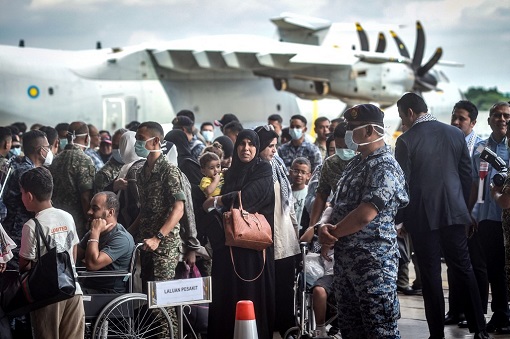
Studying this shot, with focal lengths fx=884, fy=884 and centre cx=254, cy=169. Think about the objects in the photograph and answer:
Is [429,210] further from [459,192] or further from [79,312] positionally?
[79,312]

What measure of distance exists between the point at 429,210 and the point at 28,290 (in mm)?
3106

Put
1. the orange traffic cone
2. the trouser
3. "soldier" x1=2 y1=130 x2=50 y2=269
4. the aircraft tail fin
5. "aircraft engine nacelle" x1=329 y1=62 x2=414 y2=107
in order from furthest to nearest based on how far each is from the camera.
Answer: the aircraft tail fin, "aircraft engine nacelle" x1=329 y1=62 x2=414 y2=107, "soldier" x1=2 y1=130 x2=50 y2=269, the orange traffic cone, the trouser

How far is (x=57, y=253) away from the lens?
17.2ft

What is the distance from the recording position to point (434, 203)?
6.77 meters

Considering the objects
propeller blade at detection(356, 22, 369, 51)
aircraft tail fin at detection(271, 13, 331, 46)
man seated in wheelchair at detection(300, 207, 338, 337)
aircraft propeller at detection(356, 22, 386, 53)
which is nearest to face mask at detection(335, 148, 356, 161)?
man seated in wheelchair at detection(300, 207, 338, 337)

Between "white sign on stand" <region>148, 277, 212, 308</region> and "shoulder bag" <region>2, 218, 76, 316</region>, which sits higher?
"shoulder bag" <region>2, 218, 76, 316</region>

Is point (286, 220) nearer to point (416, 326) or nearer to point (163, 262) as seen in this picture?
point (163, 262)

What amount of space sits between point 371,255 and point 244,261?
1.64m

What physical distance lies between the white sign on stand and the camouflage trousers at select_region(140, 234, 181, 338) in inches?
28.3

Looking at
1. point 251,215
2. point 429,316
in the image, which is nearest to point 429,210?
point 429,316

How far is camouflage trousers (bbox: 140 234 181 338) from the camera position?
6746 mm

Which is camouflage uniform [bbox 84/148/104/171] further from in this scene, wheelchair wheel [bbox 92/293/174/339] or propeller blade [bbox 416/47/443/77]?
propeller blade [bbox 416/47/443/77]

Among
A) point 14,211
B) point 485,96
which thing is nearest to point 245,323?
point 14,211

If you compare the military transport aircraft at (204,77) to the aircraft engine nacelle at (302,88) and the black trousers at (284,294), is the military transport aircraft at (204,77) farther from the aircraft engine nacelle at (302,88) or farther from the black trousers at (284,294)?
the black trousers at (284,294)
